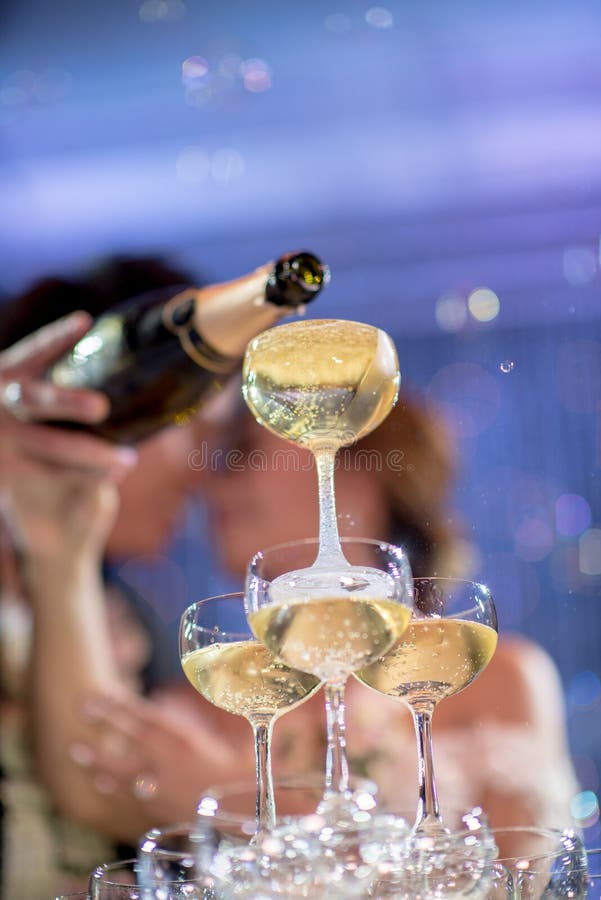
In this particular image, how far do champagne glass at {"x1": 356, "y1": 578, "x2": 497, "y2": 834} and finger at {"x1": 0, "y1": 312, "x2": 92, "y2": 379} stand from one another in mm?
479

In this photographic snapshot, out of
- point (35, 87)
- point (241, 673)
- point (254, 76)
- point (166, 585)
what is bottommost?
point (241, 673)

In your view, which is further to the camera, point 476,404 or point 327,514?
point 476,404

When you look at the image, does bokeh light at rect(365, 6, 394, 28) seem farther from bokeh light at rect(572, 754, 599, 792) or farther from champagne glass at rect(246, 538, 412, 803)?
bokeh light at rect(572, 754, 599, 792)

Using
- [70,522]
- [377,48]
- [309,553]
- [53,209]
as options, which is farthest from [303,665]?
[53,209]

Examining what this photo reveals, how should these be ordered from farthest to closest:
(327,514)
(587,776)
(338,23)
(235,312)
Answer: (338,23)
(587,776)
(235,312)
(327,514)

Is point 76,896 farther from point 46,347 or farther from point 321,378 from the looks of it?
point 46,347

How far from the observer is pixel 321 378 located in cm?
43

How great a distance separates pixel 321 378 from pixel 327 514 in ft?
0.21

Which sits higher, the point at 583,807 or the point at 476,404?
the point at 476,404

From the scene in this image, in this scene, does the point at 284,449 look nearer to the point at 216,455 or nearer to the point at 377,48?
the point at 216,455

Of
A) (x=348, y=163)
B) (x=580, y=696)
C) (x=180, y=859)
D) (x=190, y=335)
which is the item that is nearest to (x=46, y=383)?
(x=190, y=335)

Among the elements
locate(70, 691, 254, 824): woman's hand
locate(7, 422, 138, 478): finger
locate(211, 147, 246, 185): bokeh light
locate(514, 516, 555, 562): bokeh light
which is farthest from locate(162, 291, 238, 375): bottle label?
locate(211, 147, 246, 185): bokeh light

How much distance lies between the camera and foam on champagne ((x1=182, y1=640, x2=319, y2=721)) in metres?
0.45

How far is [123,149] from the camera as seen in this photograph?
2.81 metres
